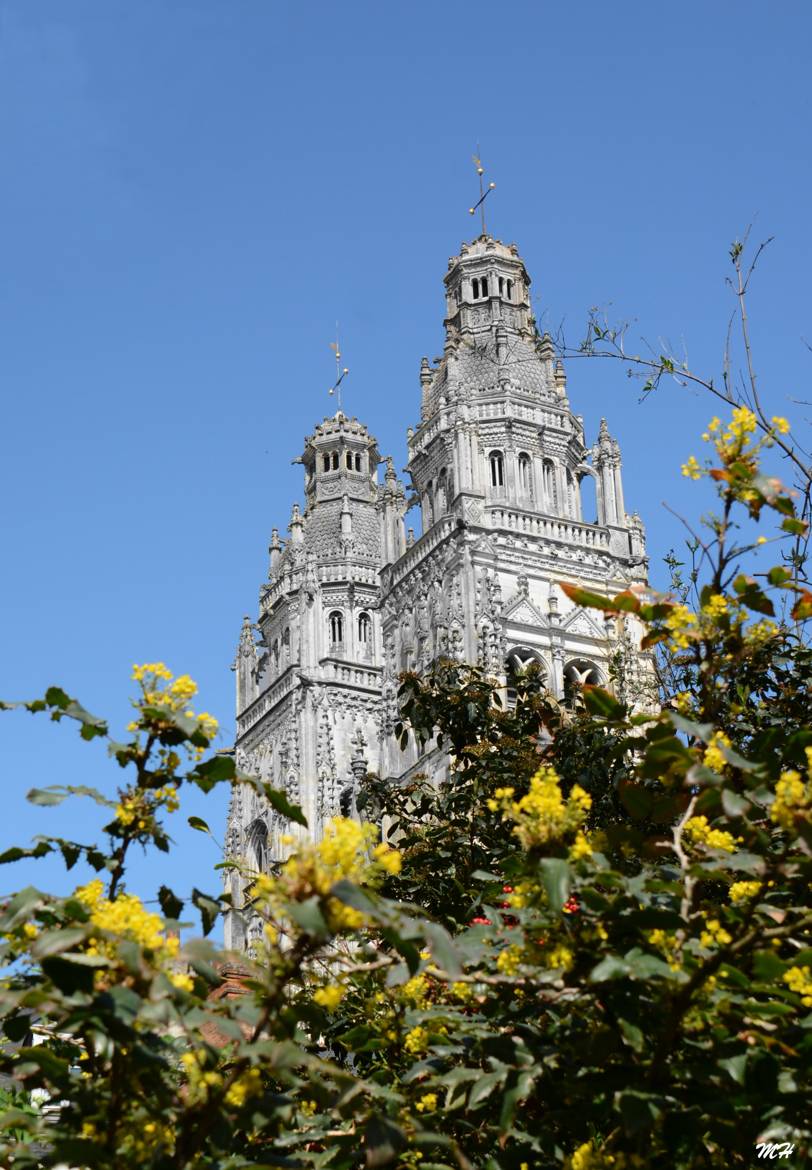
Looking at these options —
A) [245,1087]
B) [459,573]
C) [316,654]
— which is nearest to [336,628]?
[316,654]

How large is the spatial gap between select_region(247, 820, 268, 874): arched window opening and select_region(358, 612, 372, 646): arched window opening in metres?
7.66

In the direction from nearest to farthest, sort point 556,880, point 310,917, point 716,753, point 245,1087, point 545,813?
point 310,917
point 556,880
point 245,1087
point 545,813
point 716,753

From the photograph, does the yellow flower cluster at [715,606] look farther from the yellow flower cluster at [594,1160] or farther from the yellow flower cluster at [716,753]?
the yellow flower cluster at [594,1160]

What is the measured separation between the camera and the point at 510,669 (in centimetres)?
1439

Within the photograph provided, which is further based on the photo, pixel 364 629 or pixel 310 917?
pixel 364 629

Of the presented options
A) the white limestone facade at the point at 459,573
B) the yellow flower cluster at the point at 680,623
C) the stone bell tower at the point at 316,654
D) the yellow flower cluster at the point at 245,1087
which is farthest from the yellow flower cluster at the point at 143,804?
the stone bell tower at the point at 316,654

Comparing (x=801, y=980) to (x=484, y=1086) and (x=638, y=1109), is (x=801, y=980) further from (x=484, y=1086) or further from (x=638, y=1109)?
(x=484, y=1086)

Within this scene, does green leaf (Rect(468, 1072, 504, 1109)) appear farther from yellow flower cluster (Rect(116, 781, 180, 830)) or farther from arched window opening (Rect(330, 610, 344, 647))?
arched window opening (Rect(330, 610, 344, 647))

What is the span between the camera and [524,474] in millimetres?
44719

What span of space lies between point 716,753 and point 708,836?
0.31m

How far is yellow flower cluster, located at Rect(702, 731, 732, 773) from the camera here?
4.90 metres

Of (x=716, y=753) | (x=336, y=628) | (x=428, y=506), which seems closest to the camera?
(x=716, y=753)

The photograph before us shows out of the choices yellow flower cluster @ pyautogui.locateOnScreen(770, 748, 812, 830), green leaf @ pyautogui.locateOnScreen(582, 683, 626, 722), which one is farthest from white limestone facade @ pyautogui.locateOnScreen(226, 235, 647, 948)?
yellow flower cluster @ pyautogui.locateOnScreen(770, 748, 812, 830)

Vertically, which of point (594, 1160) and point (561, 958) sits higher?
point (561, 958)
